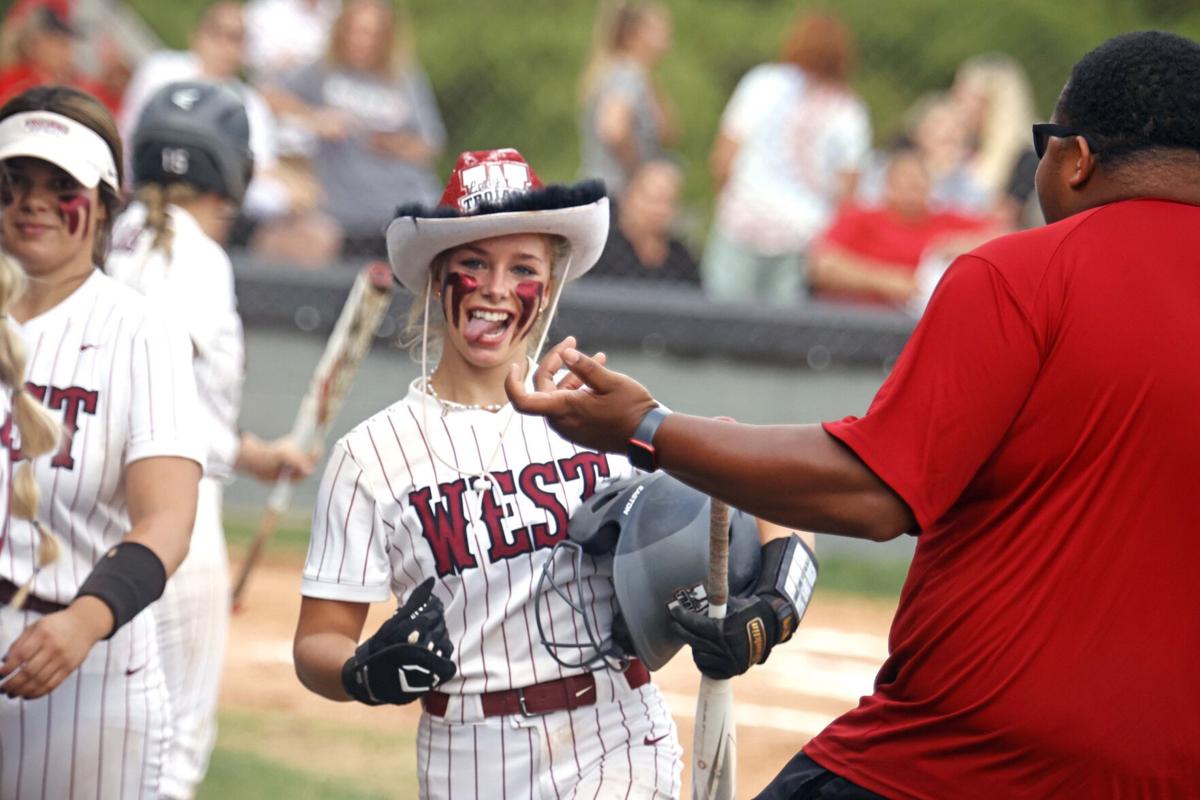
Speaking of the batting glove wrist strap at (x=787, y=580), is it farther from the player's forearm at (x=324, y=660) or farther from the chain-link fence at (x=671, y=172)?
the chain-link fence at (x=671, y=172)

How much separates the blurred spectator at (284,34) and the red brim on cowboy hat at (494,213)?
24.0ft

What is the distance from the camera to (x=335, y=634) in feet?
12.0

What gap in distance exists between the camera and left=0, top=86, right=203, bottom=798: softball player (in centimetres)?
382

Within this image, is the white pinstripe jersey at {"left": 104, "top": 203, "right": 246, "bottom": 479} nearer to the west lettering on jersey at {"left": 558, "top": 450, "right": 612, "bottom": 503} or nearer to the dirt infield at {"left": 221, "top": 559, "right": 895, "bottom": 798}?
the west lettering on jersey at {"left": 558, "top": 450, "right": 612, "bottom": 503}

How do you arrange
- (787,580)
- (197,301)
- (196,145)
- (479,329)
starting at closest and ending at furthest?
(787,580)
(479,329)
(197,301)
(196,145)

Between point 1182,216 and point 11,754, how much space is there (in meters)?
2.71

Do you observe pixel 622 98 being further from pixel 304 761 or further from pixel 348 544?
pixel 348 544

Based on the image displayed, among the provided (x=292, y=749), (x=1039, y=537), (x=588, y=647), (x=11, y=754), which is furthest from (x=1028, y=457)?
(x=292, y=749)

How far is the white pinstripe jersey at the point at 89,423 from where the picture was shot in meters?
3.82

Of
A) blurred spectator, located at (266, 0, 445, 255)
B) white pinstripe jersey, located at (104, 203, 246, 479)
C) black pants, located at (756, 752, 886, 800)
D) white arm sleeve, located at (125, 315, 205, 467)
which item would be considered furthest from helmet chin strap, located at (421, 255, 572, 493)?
blurred spectator, located at (266, 0, 445, 255)

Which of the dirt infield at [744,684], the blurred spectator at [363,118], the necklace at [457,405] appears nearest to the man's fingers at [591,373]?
the necklace at [457,405]

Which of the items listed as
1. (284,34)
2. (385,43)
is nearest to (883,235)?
(385,43)

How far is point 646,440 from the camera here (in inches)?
111

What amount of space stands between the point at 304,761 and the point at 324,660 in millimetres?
3281
